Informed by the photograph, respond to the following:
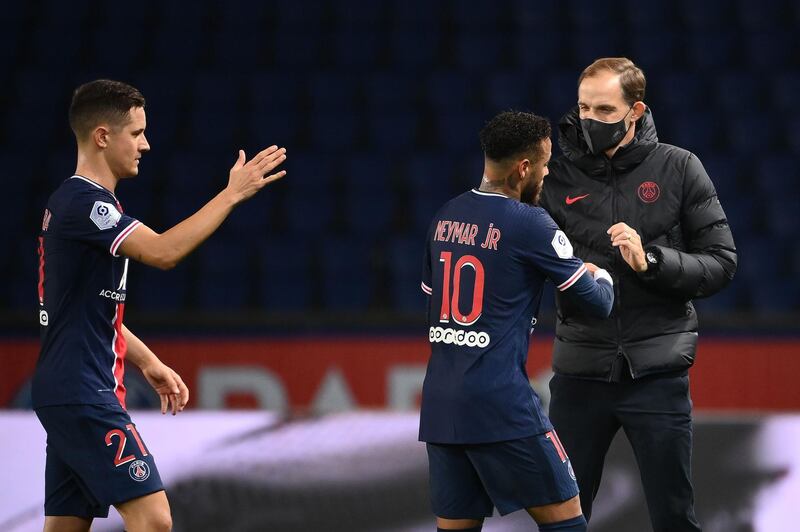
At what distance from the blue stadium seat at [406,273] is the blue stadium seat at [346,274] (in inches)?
5.7

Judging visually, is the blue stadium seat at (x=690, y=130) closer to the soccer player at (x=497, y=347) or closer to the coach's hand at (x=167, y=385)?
the soccer player at (x=497, y=347)

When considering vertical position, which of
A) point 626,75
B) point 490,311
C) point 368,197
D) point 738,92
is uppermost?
point 738,92

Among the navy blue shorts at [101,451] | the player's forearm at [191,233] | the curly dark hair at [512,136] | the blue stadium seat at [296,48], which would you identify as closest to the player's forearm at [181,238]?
the player's forearm at [191,233]

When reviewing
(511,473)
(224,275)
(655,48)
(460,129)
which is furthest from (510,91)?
(511,473)

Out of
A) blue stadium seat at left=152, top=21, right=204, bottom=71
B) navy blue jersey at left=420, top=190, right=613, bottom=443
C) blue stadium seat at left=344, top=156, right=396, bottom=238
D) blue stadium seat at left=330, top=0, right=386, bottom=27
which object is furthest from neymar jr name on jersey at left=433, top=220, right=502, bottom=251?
blue stadium seat at left=330, top=0, right=386, bottom=27

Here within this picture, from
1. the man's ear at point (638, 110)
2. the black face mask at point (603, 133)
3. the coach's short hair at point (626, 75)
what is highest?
the coach's short hair at point (626, 75)

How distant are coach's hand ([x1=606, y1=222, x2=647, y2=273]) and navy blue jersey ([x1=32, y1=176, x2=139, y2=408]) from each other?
135cm

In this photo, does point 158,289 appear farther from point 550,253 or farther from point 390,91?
point 550,253

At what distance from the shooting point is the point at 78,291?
3217mm

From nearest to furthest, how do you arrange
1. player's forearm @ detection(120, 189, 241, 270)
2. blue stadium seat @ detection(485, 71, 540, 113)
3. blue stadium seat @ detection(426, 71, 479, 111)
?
1. player's forearm @ detection(120, 189, 241, 270)
2. blue stadium seat @ detection(485, 71, 540, 113)
3. blue stadium seat @ detection(426, 71, 479, 111)

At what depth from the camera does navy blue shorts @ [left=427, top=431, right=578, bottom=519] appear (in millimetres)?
3152

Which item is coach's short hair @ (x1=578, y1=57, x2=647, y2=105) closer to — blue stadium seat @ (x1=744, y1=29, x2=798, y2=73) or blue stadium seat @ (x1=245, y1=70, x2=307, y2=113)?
blue stadium seat @ (x1=245, y1=70, x2=307, y2=113)

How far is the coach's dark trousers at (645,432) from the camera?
3.49 m

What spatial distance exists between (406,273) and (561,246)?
3.76 metres
